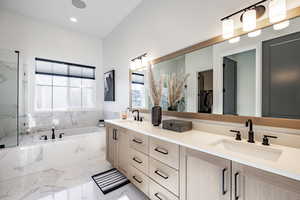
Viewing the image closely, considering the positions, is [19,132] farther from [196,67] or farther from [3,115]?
[196,67]

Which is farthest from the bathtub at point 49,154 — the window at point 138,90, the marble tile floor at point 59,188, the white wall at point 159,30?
the window at point 138,90

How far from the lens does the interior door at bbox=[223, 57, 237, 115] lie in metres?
1.28

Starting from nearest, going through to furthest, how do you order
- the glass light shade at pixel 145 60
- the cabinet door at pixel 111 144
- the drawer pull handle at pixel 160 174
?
the drawer pull handle at pixel 160 174
the cabinet door at pixel 111 144
the glass light shade at pixel 145 60

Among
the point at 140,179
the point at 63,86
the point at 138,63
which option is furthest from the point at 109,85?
the point at 140,179

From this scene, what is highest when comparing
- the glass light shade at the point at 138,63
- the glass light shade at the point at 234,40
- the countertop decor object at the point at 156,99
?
the glass light shade at the point at 138,63

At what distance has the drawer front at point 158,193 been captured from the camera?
3.87 ft

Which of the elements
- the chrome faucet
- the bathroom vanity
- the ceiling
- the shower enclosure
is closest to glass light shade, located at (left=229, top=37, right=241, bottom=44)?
the chrome faucet

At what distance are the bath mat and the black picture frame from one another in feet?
5.41

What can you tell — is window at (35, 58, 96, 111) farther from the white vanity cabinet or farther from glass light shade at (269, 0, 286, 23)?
glass light shade at (269, 0, 286, 23)

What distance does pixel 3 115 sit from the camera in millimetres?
2492

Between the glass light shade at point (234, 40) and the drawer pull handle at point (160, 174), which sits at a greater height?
the glass light shade at point (234, 40)

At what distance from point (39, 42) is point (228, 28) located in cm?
361

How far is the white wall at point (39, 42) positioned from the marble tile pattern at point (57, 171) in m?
1.20

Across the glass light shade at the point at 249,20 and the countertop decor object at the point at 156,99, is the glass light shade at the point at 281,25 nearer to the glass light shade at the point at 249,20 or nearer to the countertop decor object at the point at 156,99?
the glass light shade at the point at 249,20
